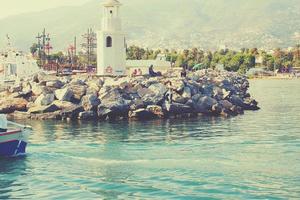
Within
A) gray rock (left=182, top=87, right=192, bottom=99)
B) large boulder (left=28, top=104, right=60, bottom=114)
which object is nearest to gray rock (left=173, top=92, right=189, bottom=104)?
gray rock (left=182, top=87, right=192, bottom=99)

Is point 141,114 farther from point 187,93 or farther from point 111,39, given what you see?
point 111,39

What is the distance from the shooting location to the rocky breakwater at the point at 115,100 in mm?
52531

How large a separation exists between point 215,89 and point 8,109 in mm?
20800

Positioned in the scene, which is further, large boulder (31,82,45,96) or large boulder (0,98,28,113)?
large boulder (31,82,45,96)

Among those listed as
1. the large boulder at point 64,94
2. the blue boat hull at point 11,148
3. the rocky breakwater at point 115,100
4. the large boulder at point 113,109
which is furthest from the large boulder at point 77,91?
the blue boat hull at point 11,148

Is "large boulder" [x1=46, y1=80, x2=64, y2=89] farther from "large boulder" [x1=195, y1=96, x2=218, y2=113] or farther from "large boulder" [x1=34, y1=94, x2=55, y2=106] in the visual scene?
"large boulder" [x1=195, y1=96, x2=218, y2=113]

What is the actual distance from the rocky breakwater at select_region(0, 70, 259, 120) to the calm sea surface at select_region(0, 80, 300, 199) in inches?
225

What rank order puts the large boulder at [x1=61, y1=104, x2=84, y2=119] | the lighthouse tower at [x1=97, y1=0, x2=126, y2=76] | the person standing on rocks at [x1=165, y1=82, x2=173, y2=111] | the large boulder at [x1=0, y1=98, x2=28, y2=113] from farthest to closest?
the lighthouse tower at [x1=97, y1=0, x2=126, y2=76] → the large boulder at [x1=0, y1=98, x2=28, y2=113] → the person standing on rocks at [x1=165, y1=82, x2=173, y2=111] → the large boulder at [x1=61, y1=104, x2=84, y2=119]

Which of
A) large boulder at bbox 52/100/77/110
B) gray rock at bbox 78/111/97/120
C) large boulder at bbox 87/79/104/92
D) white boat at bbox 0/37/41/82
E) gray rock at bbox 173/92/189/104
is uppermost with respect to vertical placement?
white boat at bbox 0/37/41/82

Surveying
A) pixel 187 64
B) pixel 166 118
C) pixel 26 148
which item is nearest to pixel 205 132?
pixel 166 118

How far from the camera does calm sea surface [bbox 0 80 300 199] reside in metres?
25.1

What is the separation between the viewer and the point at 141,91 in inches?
2232

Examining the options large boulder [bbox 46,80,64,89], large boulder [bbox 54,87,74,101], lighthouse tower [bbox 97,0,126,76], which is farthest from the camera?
lighthouse tower [bbox 97,0,126,76]

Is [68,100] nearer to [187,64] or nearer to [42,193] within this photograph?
[42,193]
